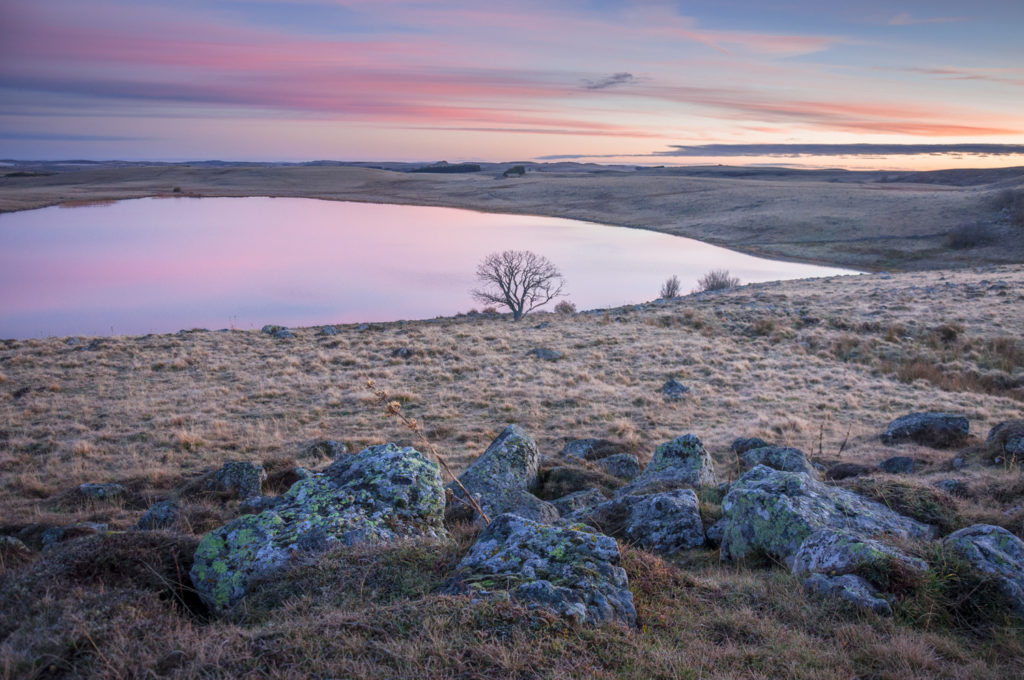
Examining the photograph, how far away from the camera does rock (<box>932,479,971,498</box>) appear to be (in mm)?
7402

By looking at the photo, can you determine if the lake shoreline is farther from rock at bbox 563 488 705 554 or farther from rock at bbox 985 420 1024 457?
rock at bbox 563 488 705 554

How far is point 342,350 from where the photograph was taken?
24.1 meters

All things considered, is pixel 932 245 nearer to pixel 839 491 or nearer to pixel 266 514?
pixel 839 491

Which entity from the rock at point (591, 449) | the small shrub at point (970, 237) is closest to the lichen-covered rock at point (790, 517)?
the rock at point (591, 449)

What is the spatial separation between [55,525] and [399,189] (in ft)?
427

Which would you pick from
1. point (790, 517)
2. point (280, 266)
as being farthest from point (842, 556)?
point (280, 266)

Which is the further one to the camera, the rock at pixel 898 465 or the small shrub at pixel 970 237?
the small shrub at pixel 970 237

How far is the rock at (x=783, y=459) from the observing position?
27.8 feet

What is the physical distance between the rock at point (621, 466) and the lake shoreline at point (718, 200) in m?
52.7

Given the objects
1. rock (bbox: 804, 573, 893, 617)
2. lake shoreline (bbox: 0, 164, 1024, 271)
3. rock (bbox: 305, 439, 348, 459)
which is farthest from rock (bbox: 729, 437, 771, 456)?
lake shoreline (bbox: 0, 164, 1024, 271)

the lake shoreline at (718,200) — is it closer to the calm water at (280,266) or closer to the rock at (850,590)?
the calm water at (280,266)

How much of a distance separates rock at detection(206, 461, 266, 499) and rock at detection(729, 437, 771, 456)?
27.4ft

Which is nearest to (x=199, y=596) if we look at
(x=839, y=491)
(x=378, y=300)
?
(x=839, y=491)

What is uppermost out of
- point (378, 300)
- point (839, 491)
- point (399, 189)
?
point (399, 189)
